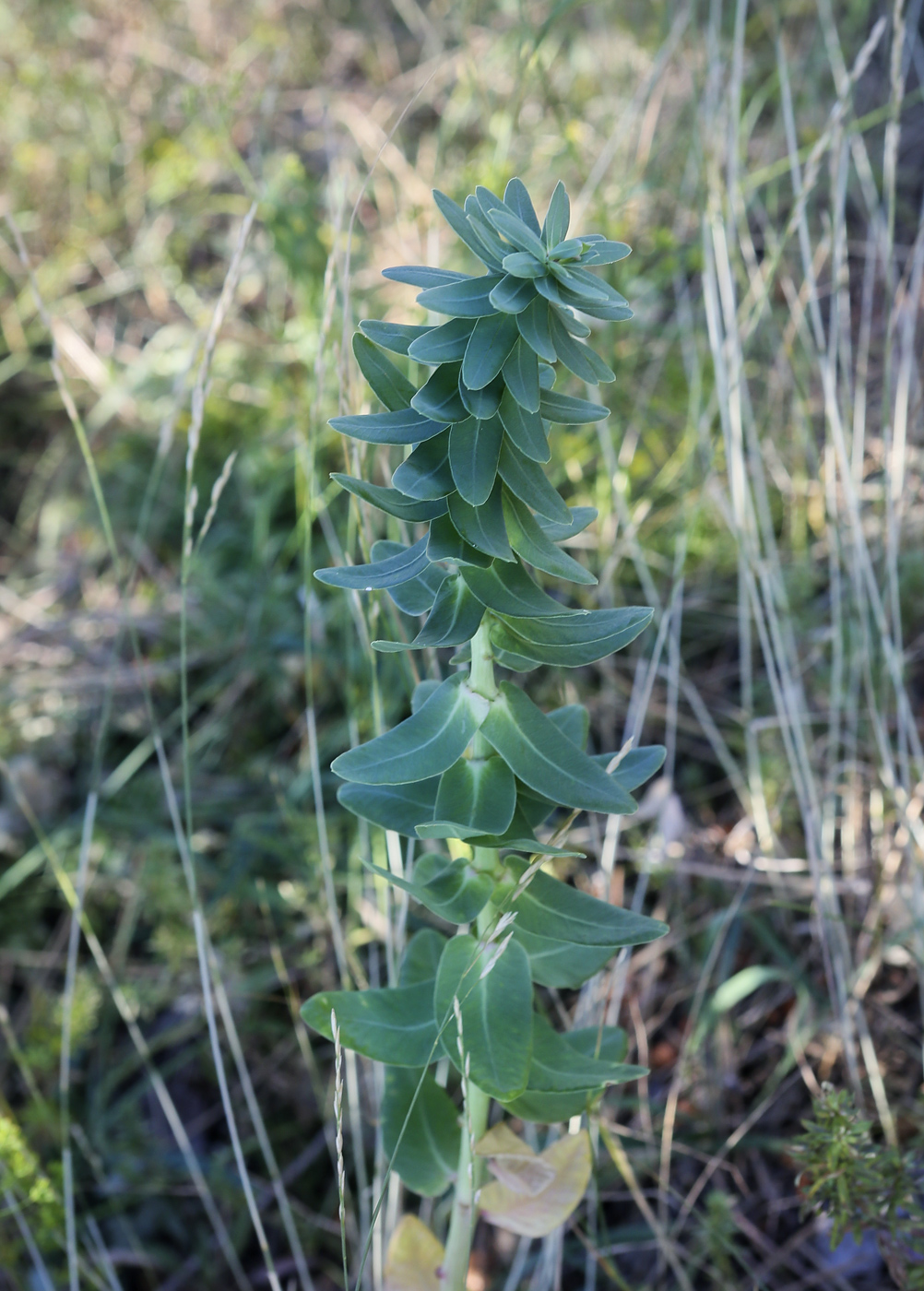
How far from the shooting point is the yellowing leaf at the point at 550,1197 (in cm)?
112

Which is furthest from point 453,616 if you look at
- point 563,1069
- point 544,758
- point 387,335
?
point 563,1069

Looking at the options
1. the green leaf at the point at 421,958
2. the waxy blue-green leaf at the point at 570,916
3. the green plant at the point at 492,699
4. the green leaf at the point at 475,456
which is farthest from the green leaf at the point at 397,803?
the green leaf at the point at 475,456

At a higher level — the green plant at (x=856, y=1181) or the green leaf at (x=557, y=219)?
the green leaf at (x=557, y=219)

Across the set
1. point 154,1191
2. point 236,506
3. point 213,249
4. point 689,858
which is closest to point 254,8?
point 213,249

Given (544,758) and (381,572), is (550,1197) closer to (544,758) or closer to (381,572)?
(544,758)

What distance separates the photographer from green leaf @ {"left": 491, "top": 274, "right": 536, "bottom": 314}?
0.79 metres

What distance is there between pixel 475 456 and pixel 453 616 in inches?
6.1

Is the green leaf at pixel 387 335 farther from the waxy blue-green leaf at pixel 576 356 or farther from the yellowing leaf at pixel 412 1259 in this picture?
the yellowing leaf at pixel 412 1259

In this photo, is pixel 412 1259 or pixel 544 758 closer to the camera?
pixel 544 758

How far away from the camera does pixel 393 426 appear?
0.90m

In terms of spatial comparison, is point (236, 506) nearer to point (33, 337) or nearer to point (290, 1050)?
point (33, 337)

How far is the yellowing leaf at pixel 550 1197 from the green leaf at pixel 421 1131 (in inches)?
2.3

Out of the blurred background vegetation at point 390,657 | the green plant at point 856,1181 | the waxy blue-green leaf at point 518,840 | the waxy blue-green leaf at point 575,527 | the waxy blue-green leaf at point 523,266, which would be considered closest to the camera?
the waxy blue-green leaf at point 523,266

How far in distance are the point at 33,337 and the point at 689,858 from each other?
8.21ft
